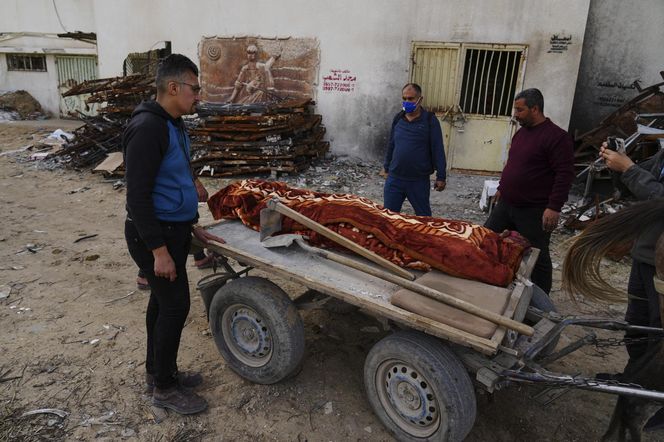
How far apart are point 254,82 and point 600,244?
29.6 feet

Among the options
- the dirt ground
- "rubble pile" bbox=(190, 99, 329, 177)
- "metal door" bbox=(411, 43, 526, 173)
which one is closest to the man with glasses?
the dirt ground

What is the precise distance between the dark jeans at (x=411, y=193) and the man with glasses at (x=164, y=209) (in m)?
2.74

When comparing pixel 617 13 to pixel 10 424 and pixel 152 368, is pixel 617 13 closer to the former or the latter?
pixel 152 368

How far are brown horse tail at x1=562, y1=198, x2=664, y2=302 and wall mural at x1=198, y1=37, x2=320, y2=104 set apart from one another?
8.19 m

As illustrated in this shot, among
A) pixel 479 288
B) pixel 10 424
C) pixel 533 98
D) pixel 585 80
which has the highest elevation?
pixel 585 80

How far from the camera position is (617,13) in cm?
867

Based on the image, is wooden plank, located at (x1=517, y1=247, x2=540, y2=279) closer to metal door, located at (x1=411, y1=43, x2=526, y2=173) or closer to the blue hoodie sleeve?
the blue hoodie sleeve

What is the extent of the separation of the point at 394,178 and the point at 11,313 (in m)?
3.90

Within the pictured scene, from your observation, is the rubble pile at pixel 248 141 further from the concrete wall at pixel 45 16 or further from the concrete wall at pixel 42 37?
the concrete wall at pixel 45 16

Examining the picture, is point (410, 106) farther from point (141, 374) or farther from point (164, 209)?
point (141, 374)

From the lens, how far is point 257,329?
123 inches

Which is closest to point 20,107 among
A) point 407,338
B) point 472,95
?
point 472,95

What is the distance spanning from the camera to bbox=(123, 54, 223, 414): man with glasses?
2.52 metres

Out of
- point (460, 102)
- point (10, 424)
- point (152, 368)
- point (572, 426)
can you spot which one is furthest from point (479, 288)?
point (460, 102)
